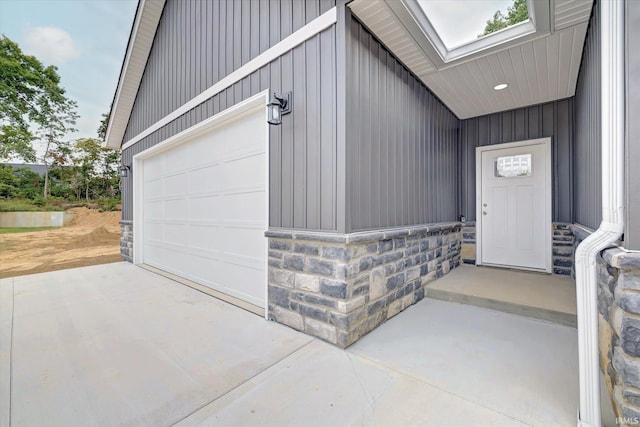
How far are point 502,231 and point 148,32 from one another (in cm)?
730

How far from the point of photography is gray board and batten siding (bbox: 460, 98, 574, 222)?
3.82m

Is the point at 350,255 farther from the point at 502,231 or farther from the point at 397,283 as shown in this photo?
the point at 502,231

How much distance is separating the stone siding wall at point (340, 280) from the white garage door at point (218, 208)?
54 cm

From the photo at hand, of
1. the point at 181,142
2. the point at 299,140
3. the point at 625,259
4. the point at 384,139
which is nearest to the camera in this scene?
the point at 625,259

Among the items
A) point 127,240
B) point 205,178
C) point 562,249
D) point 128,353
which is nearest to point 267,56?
point 205,178

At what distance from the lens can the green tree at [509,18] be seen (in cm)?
240

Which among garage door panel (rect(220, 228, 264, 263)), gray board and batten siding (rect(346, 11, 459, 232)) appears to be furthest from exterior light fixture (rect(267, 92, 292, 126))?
garage door panel (rect(220, 228, 264, 263))

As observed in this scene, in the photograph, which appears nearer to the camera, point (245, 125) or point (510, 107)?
point (245, 125)

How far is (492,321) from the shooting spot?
262cm

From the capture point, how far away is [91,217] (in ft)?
44.3

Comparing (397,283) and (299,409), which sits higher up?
(397,283)

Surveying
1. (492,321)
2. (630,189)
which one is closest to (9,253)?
(492,321)

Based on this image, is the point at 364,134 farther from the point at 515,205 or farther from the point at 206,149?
the point at 515,205

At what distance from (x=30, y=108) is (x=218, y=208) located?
47.5 feet
